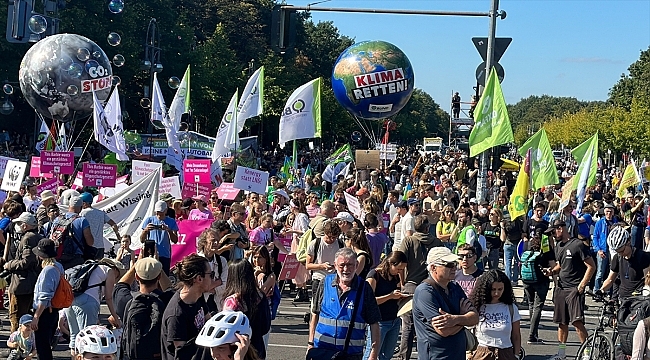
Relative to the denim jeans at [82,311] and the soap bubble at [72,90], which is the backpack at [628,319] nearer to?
the denim jeans at [82,311]

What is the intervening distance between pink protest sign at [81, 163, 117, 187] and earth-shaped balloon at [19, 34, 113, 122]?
279 inches

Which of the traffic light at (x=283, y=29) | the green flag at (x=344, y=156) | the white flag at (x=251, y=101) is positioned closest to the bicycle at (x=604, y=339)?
the traffic light at (x=283, y=29)

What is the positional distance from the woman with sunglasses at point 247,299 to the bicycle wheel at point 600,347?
3.74m

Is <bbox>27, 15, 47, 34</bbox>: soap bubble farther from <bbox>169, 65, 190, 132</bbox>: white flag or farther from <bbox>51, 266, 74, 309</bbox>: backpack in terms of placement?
<bbox>51, 266, 74, 309</bbox>: backpack

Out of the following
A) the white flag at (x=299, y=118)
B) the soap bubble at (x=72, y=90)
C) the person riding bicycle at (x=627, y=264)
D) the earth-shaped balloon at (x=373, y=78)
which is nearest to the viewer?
the person riding bicycle at (x=627, y=264)

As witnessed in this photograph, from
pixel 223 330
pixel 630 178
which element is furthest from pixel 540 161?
pixel 223 330

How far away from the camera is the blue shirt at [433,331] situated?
21.1 ft

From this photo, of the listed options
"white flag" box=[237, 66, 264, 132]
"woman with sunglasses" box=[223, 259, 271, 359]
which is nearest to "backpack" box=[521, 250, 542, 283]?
"woman with sunglasses" box=[223, 259, 271, 359]

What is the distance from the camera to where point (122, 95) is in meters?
43.1

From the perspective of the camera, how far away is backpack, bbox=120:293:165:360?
5.88 m

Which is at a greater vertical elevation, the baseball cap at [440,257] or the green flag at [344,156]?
the green flag at [344,156]

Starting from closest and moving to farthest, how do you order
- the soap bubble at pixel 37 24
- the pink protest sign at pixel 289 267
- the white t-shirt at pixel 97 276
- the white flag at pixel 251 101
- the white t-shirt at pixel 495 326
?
the white t-shirt at pixel 495 326
the white t-shirt at pixel 97 276
the pink protest sign at pixel 289 267
the white flag at pixel 251 101
the soap bubble at pixel 37 24

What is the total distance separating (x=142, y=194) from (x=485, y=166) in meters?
6.51

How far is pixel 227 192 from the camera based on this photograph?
57.2ft
